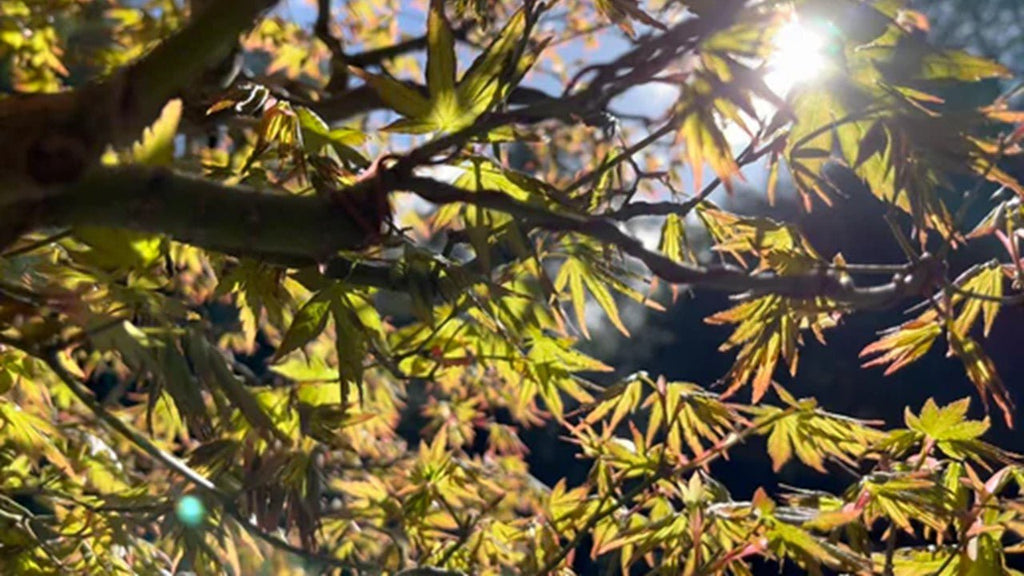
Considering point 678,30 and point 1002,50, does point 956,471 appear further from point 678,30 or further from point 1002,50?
point 1002,50

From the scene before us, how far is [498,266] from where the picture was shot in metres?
0.95

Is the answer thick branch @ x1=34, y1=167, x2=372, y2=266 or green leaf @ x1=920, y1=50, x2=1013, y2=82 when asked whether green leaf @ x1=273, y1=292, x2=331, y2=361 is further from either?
green leaf @ x1=920, y1=50, x2=1013, y2=82

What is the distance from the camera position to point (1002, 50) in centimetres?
481

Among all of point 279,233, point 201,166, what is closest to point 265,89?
point 201,166

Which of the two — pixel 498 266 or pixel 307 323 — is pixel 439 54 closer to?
pixel 307 323

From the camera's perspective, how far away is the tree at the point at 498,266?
0.48 metres

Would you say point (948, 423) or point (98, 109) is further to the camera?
point (948, 423)

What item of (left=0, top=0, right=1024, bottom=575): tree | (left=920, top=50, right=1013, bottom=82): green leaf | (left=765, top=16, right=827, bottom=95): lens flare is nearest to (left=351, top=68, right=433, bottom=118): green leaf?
(left=0, top=0, right=1024, bottom=575): tree

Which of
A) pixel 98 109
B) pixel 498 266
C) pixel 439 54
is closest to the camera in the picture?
pixel 98 109

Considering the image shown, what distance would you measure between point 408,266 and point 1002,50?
5007 mm

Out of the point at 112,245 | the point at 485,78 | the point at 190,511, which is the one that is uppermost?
the point at 485,78

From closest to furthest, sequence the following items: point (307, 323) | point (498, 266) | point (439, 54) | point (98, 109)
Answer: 1. point (98, 109)
2. point (439, 54)
3. point (307, 323)
4. point (498, 266)

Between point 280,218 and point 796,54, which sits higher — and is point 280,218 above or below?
below

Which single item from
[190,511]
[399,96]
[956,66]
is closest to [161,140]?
[399,96]
